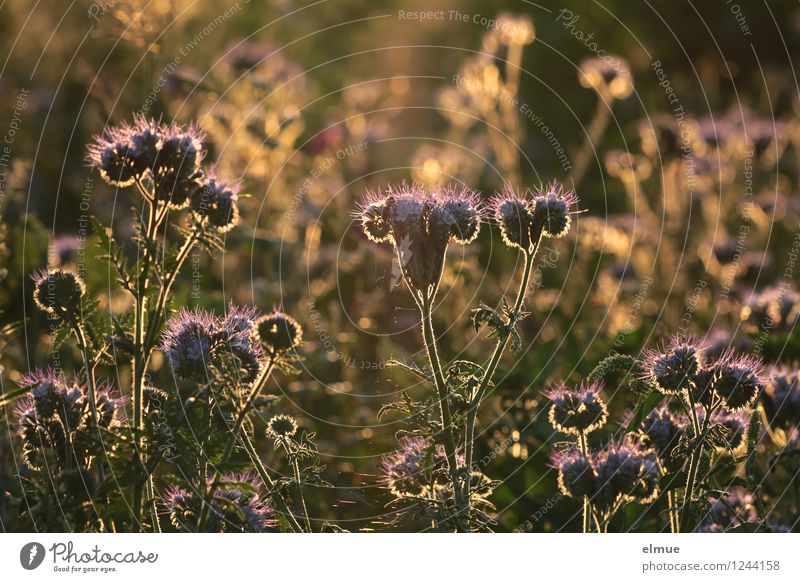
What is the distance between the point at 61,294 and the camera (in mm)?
2842

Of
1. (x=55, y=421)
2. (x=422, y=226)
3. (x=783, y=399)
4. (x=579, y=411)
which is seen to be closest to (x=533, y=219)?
(x=422, y=226)

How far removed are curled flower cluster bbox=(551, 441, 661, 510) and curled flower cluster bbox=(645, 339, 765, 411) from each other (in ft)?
0.81

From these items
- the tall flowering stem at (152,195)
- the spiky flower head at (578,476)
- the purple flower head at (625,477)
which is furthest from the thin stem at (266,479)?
the purple flower head at (625,477)

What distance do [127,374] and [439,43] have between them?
7.10 m

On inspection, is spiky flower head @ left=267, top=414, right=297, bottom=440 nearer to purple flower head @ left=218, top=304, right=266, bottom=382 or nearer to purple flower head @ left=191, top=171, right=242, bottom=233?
purple flower head @ left=218, top=304, right=266, bottom=382

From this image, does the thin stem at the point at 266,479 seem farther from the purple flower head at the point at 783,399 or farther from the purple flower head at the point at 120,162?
the purple flower head at the point at 783,399

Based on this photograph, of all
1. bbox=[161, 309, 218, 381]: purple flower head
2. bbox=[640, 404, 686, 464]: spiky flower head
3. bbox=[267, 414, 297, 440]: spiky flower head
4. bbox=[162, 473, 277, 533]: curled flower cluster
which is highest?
bbox=[161, 309, 218, 381]: purple flower head

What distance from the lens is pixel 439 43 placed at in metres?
11.0

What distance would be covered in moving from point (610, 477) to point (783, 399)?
972 millimetres

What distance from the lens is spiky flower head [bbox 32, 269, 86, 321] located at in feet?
9.33

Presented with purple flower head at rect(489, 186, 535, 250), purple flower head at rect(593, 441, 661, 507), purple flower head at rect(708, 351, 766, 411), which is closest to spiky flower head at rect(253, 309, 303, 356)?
purple flower head at rect(489, 186, 535, 250)

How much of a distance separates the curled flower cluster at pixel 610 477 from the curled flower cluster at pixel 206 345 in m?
0.95

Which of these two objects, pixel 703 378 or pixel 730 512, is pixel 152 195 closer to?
pixel 703 378

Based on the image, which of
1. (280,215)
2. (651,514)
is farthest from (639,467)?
(280,215)
